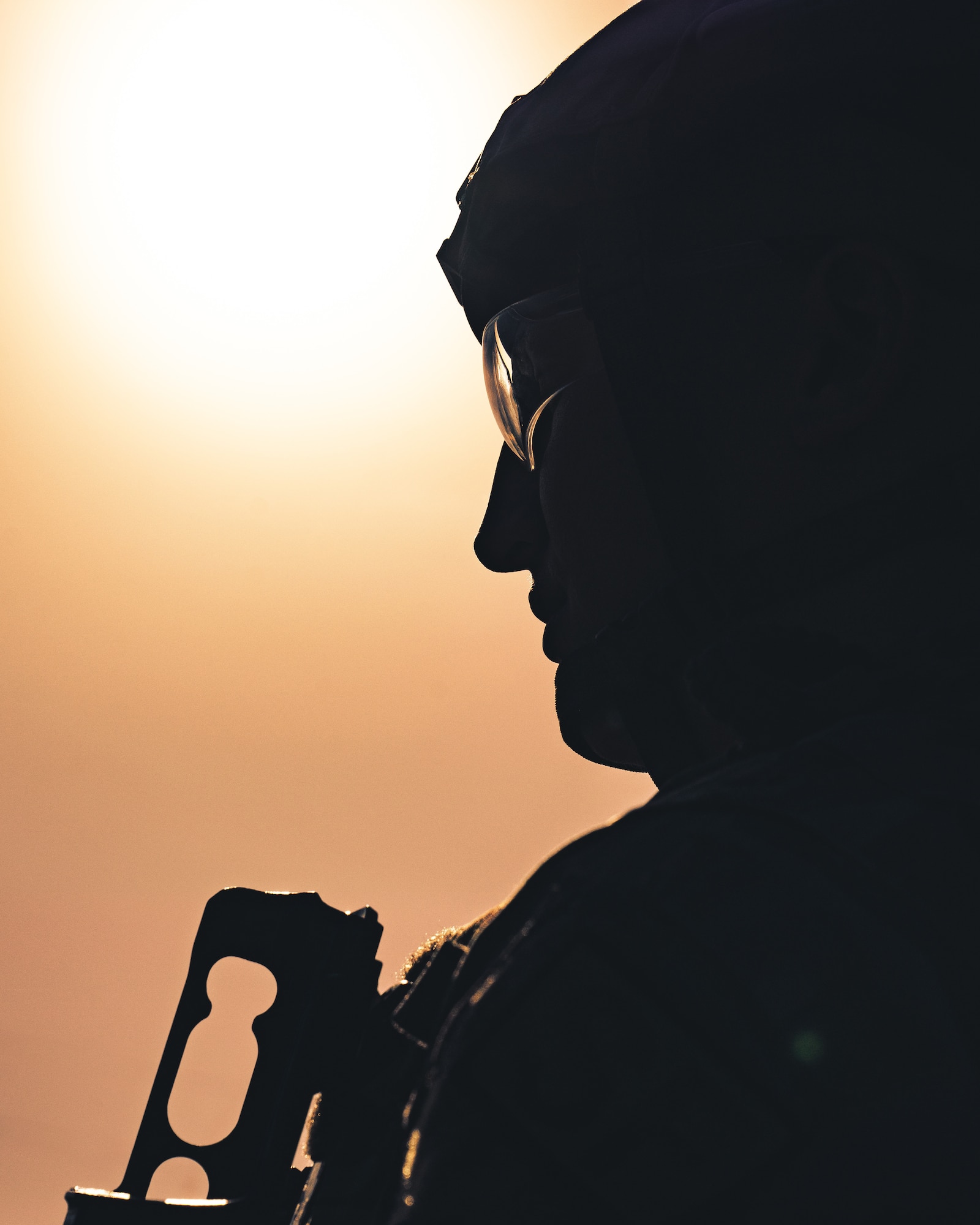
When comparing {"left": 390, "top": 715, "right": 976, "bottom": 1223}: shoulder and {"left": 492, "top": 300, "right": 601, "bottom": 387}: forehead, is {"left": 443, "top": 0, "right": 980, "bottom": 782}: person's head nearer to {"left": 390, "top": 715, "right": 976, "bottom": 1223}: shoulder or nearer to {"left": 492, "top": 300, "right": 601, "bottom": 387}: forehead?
{"left": 492, "top": 300, "right": 601, "bottom": 387}: forehead

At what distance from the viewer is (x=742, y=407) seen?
6.70 feet

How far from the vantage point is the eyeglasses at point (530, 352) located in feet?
7.75

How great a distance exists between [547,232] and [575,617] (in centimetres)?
98

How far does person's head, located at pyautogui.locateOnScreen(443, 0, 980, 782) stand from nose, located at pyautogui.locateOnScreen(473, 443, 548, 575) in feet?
0.04

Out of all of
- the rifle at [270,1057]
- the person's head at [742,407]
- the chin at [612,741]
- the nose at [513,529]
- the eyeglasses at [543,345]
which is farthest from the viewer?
the nose at [513,529]

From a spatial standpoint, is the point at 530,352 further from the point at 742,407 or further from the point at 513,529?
the point at 742,407

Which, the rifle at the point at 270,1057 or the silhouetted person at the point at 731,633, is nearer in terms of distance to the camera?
the silhouetted person at the point at 731,633

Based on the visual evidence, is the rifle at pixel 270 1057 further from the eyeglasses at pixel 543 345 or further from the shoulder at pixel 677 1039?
the eyeglasses at pixel 543 345

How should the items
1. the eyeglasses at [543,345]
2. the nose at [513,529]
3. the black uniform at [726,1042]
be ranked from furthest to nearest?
the nose at [513,529] < the eyeglasses at [543,345] < the black uniform at [726,1042]

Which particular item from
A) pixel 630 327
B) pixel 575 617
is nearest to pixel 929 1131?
pixel 575 617

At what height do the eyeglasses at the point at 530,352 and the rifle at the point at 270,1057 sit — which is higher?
the eyeglasses at the point at 530,352

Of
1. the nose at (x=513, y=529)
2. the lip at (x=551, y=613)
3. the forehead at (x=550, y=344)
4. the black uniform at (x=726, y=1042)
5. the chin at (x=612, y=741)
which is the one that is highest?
the forehead at (x=550, y=344)

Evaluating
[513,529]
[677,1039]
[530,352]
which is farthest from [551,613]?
[677,1039]

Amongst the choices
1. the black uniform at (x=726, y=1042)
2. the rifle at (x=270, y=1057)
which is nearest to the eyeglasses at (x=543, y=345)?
the rifle at (x=270, y=1057)
